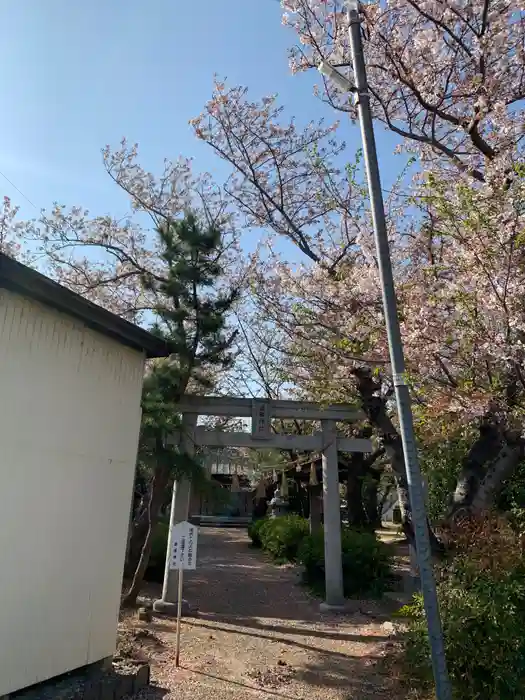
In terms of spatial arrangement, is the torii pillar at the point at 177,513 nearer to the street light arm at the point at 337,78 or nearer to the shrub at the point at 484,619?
the shrub at the point at 484,619

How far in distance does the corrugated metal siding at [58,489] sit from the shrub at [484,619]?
293 centimetres

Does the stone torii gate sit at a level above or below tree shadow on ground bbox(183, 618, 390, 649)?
above

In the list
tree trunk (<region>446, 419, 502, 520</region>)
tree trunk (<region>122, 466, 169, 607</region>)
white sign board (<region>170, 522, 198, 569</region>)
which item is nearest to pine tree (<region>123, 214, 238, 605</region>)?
tree trunk (<region>122, 466, 169, 607</region>)

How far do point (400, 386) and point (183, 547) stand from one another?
4.42 metres

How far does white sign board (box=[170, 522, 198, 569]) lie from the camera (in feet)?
22.0

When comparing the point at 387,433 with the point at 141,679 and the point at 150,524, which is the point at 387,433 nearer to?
the point at 141,679

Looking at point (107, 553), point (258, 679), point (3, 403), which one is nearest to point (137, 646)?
point (258, 679)

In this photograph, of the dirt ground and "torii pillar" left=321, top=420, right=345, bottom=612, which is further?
"torii pillar" left=321, top=420, right=345, bottom=612

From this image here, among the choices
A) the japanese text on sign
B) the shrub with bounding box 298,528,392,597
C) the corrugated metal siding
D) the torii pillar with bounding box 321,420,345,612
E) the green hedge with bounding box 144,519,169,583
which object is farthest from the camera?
the green hedge with bounding box 144,519,169,583

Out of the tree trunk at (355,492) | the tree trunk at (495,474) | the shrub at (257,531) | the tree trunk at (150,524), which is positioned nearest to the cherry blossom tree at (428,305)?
the tree trunk at (495,474)

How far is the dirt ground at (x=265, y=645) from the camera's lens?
16.8 ft

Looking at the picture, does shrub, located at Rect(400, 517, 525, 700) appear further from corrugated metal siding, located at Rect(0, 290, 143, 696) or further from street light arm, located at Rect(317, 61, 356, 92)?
street light arm, located at Rect(317, 61, 356, 92)

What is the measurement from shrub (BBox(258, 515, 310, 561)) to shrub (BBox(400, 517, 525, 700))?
9.40 metres

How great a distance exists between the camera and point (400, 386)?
11.7ft
